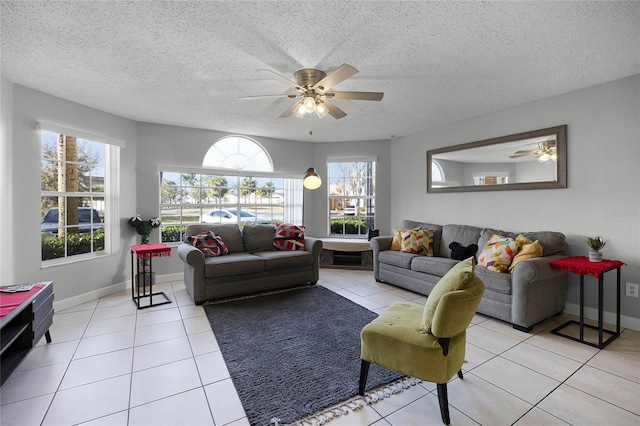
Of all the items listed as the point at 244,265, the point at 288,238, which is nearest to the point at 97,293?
the point at 244,265

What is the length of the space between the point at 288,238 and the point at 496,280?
2.87 m

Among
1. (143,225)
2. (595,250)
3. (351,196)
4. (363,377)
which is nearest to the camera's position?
(363,377)

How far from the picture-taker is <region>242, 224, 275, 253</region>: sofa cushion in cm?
454

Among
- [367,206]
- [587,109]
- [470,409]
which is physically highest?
[587,109]

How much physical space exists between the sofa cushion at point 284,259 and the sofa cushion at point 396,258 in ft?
3.71

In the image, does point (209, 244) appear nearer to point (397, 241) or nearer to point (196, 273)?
point (196, 273)

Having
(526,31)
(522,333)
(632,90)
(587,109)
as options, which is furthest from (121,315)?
(632,90)

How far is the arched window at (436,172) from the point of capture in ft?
15.6

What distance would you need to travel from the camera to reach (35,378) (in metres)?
2.10

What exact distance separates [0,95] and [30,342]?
93.8 inches

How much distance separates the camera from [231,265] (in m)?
3.69

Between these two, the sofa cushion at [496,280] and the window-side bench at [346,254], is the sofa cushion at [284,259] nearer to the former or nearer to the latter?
the window-side bench at [346,254]

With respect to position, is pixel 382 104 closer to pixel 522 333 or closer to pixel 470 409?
pixel 522 333

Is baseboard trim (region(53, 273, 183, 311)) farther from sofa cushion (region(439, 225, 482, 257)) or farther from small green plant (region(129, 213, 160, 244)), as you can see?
sofa cushion (region(439, 225, 482, 257))
